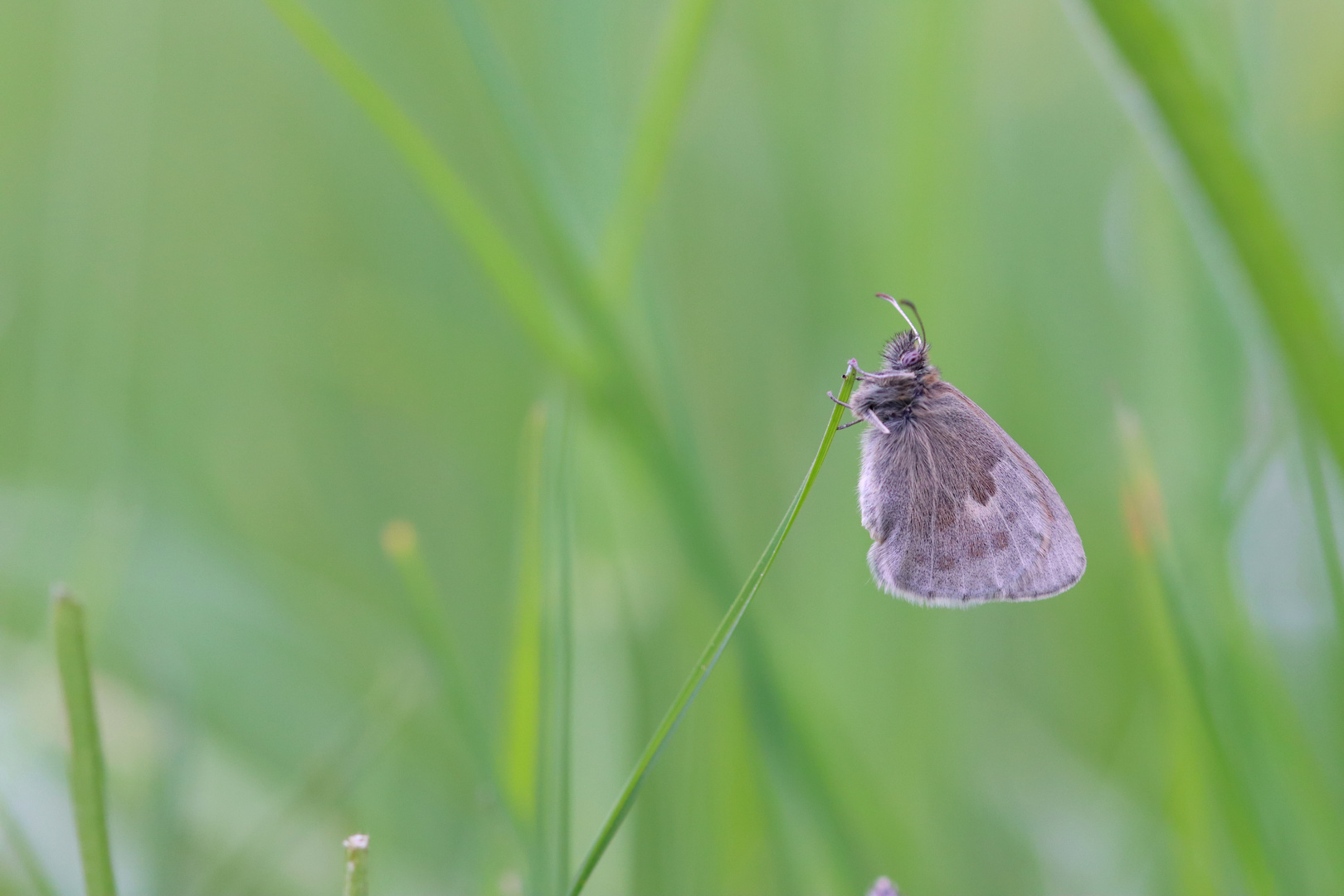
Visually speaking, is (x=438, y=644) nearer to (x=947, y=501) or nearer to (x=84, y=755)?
(x=84, y=755)

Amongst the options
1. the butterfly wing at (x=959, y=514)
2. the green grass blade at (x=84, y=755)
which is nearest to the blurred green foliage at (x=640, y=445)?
the butterfly wing at (x=959, y=514)

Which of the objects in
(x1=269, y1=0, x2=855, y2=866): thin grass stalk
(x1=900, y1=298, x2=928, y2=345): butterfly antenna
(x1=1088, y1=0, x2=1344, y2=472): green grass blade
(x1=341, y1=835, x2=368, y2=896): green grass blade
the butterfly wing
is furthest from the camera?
(x1=900, y1=298, x2=928, y2=345): butterfly antenna

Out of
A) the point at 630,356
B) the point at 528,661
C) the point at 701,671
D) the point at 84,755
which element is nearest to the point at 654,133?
the point at 630,356

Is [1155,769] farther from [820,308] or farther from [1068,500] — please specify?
[820,308]

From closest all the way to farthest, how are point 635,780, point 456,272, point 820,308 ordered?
point 635,780, point 820,308, point 456,272

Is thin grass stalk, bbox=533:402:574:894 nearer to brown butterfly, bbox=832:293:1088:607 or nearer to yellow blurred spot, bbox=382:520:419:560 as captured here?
yellow blurred spot, bbox=382:520:419:560

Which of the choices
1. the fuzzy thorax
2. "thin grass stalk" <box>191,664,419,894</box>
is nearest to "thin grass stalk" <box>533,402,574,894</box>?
"thin grass stalk" <box>191,664,419,894</box>

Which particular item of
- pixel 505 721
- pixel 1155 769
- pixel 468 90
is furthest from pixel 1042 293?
pixel 505 721

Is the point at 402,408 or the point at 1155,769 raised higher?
the point at 402,408
